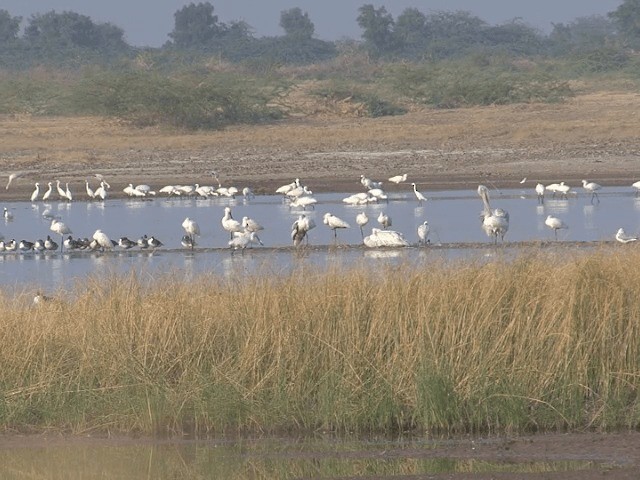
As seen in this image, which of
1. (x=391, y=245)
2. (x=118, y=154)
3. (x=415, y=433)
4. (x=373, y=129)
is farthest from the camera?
(x=373, y=129)

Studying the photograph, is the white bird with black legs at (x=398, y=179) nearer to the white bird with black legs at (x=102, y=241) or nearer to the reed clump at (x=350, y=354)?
the white bird with black legs at (x=102, y=241)

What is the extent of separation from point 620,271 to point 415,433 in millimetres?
1754

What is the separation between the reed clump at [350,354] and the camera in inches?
344

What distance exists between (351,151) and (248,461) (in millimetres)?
28578

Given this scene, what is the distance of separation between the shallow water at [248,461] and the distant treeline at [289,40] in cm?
7611

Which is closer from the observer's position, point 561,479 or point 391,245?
point 561,479

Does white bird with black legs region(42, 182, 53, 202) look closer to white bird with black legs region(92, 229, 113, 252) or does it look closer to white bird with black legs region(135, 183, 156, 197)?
white bird with black legs region(135, 183, 156, 197)

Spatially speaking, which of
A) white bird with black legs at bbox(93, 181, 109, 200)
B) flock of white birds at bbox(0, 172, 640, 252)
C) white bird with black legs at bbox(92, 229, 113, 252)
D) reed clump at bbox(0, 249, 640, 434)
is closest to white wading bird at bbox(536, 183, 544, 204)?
flock of white birds at bbox(0, 172, 640, 252)

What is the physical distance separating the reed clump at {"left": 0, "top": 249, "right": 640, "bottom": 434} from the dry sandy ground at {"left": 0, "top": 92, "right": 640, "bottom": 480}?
69.0 ft

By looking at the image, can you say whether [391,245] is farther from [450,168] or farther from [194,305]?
[450,168]

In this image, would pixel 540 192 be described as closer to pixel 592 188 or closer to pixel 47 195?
pixel 592 188

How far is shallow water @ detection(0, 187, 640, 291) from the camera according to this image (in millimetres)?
18625

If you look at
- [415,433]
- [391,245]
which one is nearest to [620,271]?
[415,433]

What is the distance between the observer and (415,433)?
8.72 m
